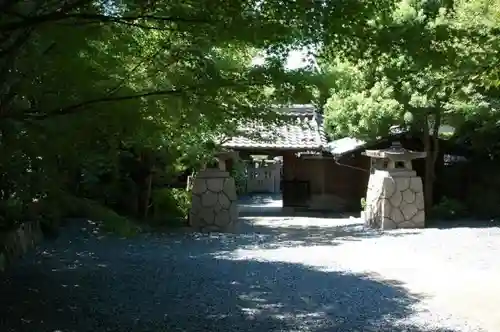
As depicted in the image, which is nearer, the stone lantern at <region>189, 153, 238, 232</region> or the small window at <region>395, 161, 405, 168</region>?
the stone lantern at <region>189, 153, 238, 232</region>

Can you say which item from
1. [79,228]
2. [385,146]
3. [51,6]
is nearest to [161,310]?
[51,6]

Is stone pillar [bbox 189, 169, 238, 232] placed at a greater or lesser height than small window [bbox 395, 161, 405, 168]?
lesser

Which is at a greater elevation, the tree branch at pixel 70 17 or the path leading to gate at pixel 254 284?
the tree branch at pixel 70 17

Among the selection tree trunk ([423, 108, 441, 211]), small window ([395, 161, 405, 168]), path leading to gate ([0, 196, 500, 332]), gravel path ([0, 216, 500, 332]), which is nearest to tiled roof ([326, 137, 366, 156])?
tree trunk ([423, 108, 441, 211])

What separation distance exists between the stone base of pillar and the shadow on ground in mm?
5284

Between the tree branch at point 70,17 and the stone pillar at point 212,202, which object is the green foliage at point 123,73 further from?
the stone pillar at point 212,202

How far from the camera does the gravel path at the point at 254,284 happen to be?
5121mm

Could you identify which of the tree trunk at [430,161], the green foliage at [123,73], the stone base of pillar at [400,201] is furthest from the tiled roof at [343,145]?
the green foliage at [123,73]

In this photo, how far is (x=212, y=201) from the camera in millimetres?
12344

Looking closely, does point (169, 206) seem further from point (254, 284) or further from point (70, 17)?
point (70, 17)

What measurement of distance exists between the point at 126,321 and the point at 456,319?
2853 mm

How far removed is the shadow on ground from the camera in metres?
5.03

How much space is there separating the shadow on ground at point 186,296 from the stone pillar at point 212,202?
308 centimetres

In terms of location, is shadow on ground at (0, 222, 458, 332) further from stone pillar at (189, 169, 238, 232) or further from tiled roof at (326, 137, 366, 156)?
tiled roof at (326, 137, 366, 156)
